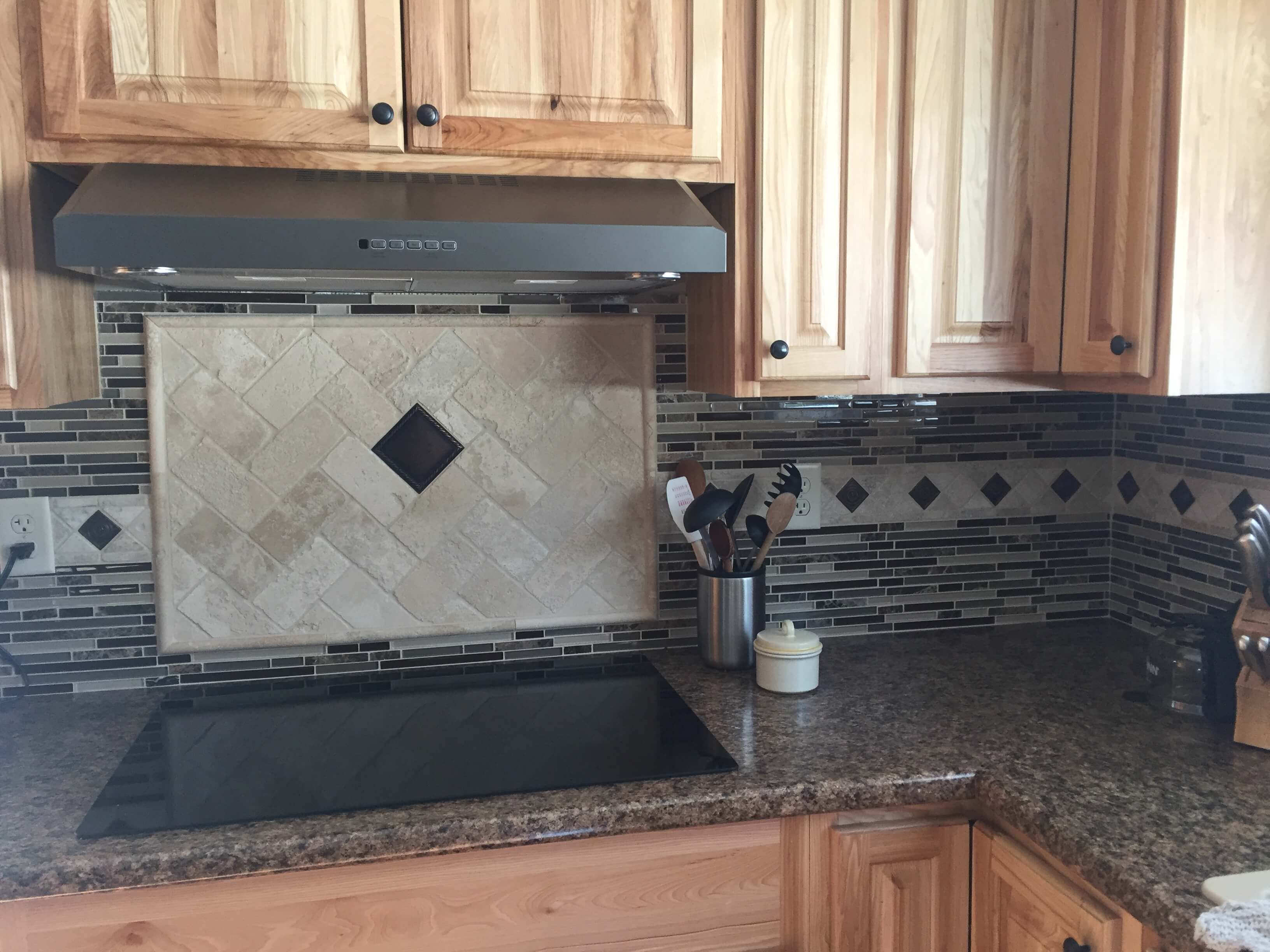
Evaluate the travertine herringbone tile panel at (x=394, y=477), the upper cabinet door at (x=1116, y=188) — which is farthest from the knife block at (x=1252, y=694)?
the travertine herringbone tile panel at (x=394, y=477)

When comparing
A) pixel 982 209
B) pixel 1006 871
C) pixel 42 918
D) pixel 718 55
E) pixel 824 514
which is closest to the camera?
pixel 42 918

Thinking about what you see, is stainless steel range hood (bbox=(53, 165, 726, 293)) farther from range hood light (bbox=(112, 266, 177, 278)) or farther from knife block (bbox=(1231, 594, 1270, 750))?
knife block (bbox=(1231, 594, 1270, 750))

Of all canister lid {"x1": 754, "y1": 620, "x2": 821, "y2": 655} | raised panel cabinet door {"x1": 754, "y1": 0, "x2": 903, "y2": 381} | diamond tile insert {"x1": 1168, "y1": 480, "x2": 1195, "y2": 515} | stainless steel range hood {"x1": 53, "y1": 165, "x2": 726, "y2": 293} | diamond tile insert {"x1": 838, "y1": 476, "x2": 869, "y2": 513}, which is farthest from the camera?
diamond tile insert {"x1": 838, "y1": 476, "x2": 869, "y2": 513}

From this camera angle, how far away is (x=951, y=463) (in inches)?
78.6

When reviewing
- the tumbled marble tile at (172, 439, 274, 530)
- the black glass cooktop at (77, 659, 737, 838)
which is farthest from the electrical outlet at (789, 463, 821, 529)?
the tumbled marble tile at (172, 439, 274, 530)

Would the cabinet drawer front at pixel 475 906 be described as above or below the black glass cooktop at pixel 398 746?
below

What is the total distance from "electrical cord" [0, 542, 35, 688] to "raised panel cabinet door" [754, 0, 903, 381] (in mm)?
1206

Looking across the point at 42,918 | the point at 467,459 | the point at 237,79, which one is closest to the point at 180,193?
the point at 237,79

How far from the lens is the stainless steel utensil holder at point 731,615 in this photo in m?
1.76

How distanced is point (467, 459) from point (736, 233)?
0.62m

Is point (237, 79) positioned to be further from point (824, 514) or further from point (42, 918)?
point (824, 514)

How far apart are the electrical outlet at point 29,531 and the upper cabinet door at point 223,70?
622mm

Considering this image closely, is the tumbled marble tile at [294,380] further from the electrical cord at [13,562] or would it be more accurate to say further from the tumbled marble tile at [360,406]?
the electrical cord at [13,562]

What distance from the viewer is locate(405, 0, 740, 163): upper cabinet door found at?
142cm
